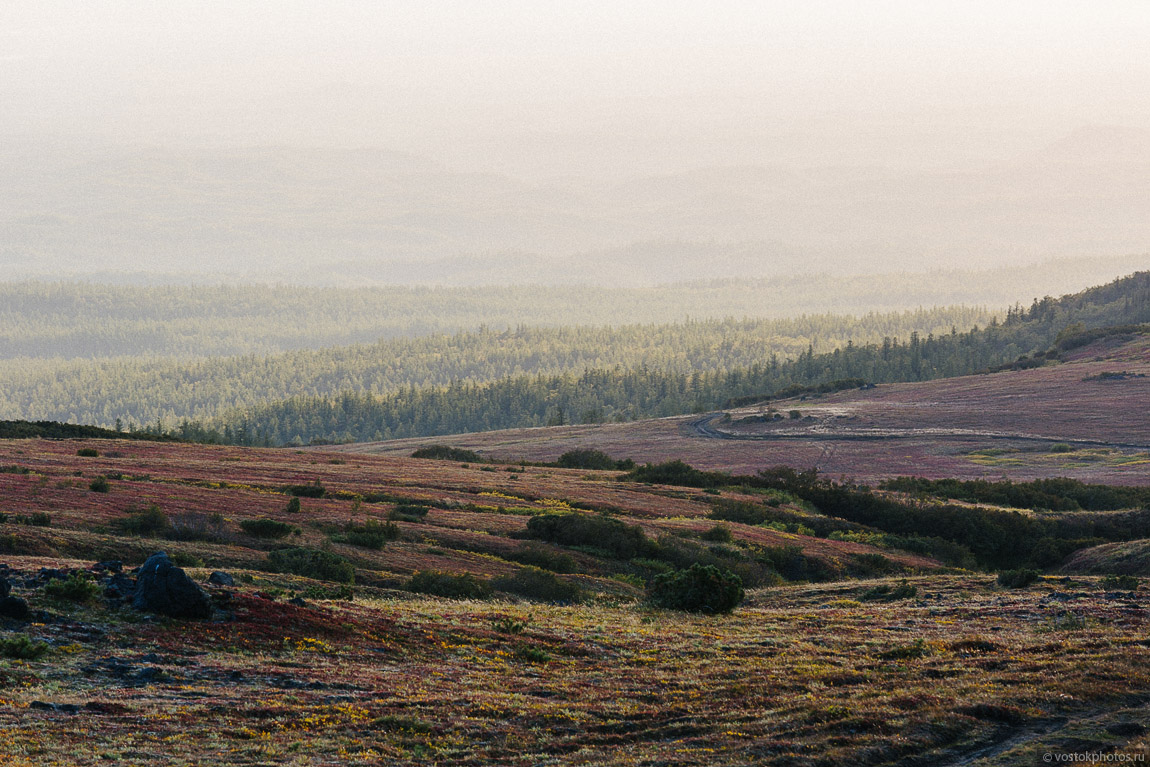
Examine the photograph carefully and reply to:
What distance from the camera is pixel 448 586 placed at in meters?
31.3

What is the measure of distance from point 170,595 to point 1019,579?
24.9 meters

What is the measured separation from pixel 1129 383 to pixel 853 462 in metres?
42.1

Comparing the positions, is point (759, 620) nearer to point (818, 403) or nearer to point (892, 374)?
point (818, 403)

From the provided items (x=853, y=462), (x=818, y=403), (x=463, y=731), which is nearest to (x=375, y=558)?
(x=463, y=731)

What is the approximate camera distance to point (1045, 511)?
203ft

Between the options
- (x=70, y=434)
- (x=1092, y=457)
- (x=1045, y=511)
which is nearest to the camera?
(x=1045, y=511)

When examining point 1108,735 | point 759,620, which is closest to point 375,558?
point 759,620

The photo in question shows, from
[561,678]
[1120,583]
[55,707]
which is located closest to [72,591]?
[55,707]

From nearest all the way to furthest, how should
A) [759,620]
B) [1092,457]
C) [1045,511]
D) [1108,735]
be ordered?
[1108,735], [759,620], [1045,511], [1092,457]

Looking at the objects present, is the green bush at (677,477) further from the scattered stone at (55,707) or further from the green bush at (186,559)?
the scattered stone at (55,707)

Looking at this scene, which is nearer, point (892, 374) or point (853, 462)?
point (853, 462)

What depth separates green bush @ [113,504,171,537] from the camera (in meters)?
33.2

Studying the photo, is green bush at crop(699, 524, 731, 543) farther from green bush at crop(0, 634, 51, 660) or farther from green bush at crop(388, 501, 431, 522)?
green bush at crop(0, 634, 51, 660)

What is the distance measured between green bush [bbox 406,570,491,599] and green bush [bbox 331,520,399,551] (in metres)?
3.95
